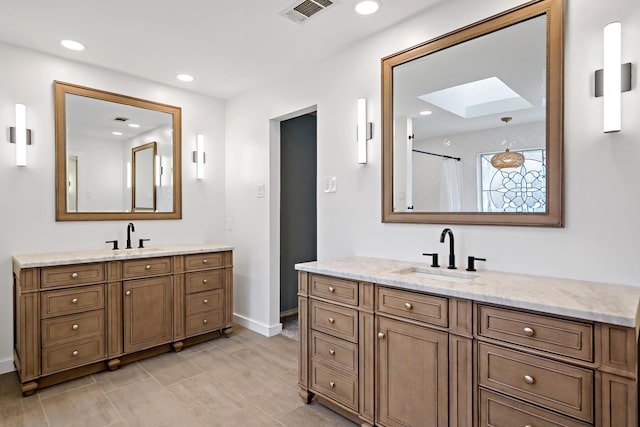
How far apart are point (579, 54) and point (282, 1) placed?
5.50ft

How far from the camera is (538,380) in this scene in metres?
1.38

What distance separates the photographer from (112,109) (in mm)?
3361

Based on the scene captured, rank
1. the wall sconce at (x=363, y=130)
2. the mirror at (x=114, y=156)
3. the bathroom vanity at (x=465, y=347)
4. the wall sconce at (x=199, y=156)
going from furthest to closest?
the wall sconce at (x=199, y=156) < the mirror at (x=114, y=156) < the wall sconce at (x=363, y=130) < the bathroom vanity at (x=465, y=347)

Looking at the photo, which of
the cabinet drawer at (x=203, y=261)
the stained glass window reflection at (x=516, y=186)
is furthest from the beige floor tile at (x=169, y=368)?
the stained glass window reflection at (x=516, y=186)

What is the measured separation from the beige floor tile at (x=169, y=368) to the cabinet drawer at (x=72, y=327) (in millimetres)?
484

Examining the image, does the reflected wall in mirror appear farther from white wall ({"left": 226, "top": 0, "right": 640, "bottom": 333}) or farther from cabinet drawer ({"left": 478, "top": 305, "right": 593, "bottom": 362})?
cabinet drawer ({"left": 478, "top": 305, "right": 593, "bottom": 362})

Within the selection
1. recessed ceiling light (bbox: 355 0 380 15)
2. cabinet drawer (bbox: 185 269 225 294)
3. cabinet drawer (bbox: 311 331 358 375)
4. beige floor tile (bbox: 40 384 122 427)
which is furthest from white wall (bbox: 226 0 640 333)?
beige floor tile (bbox: 40 384 122 427)

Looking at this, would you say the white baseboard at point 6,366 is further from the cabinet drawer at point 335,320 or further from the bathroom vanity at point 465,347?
the cabinet drawer at point 335,320

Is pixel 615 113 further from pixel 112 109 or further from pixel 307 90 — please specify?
pixel 112 109

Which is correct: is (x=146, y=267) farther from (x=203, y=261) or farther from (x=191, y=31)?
(x=191, y=31)

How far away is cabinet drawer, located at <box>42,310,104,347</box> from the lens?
253cm

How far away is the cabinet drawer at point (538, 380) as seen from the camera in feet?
4.21

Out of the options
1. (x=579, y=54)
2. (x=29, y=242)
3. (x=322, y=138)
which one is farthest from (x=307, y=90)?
(x=29, y=242)

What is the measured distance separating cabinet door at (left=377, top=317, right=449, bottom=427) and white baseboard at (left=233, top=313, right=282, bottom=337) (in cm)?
189
